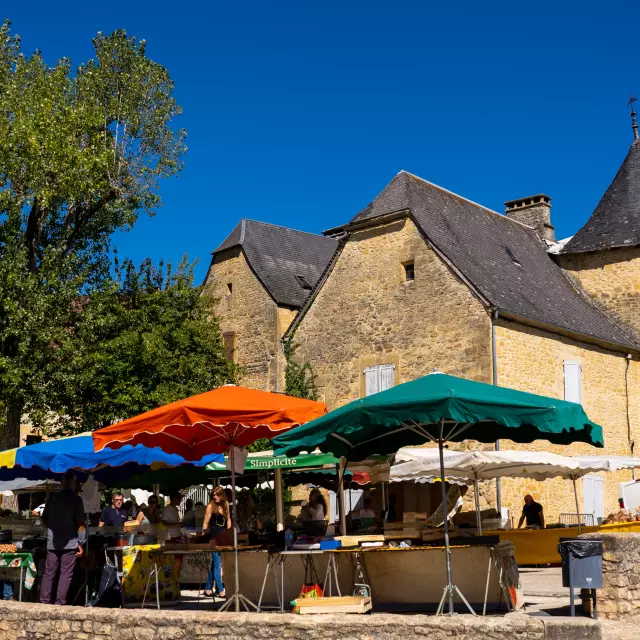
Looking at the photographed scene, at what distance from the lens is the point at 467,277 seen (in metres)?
19.5

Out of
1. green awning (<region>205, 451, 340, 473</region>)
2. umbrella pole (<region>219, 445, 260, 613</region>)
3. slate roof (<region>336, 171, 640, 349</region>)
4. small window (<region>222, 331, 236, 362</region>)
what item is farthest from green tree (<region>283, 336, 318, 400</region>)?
umbrella pole (<region>219, 445, 260, 613</region>)

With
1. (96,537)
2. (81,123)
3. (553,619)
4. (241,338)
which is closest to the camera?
(553,619)

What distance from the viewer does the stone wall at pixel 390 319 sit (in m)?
19.3

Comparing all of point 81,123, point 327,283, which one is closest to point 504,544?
point 327,283

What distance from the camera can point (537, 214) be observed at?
27.4m

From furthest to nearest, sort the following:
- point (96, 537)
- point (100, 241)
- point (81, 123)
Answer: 1. point (100, 241)
2. point (81, 123)
3. point (96, 537)

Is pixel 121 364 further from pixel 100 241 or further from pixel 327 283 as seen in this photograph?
pixel 327 283

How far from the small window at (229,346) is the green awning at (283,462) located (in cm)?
977

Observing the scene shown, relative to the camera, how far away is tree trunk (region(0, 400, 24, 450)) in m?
20.4

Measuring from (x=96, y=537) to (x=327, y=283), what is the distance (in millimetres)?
12251

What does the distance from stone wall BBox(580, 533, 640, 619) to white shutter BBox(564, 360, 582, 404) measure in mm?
11475

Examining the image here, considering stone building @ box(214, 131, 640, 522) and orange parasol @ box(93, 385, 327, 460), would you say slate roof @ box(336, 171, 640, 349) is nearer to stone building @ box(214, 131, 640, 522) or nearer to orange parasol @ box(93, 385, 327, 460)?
stone building @ box(214, 131, 640, 522)

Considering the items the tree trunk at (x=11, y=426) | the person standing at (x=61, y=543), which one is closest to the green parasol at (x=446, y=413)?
the person standing at (x=61, y=543)

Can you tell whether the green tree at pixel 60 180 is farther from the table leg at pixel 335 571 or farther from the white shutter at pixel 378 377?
the table leg at pixel 335 571
